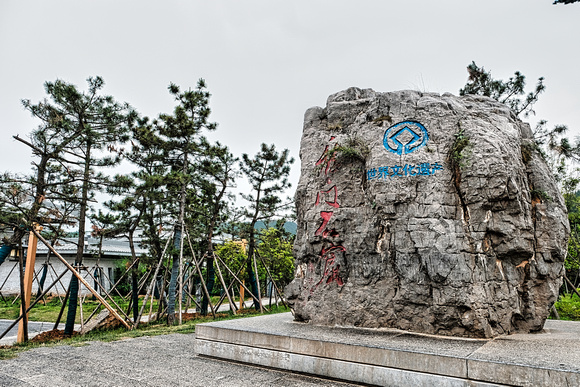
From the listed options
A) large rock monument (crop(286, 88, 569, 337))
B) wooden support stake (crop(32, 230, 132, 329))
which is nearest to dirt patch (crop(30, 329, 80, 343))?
wooden support stake (crop(32, 230, 132, 329))

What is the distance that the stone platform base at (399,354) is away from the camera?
3.34 meters

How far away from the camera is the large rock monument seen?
489 centimetres

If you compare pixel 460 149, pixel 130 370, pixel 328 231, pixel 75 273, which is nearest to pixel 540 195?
pixel 460 149

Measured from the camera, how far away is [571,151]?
8.27m

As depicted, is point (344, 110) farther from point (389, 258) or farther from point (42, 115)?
point (42, 115)

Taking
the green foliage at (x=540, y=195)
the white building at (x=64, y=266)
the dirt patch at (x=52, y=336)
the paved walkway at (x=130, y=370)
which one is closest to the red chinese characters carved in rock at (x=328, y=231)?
the paved walkway at (x=130, y=370)

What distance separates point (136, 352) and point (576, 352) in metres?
5.36

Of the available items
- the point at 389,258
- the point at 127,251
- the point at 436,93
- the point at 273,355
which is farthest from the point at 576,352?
the point at 127,251

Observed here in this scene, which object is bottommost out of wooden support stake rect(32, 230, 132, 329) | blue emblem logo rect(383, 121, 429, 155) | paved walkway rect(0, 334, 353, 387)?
paved walkway rect(0, 334, 353, 387)

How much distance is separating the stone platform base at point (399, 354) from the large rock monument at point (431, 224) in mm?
368

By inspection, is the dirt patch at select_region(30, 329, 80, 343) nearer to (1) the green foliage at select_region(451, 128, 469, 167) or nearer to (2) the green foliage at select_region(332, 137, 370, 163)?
(2) the green foliage at select_region(332, 137, 370, 163)

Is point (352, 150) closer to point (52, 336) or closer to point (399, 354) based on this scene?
point (399, 354)

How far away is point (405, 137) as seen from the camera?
568 cm

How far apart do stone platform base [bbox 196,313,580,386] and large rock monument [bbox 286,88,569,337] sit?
37 centimetres
